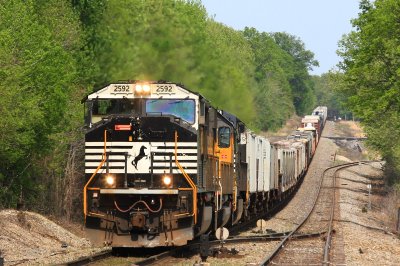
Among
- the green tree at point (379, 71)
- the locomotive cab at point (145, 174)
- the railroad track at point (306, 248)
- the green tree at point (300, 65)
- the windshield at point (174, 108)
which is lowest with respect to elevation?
the railroad track at point (306, 248)

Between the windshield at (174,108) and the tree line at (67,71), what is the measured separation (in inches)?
349

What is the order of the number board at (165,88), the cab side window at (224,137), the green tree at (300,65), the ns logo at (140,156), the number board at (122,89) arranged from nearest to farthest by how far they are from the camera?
1. the ns logo at (140,156)
2. the number board at (165,88)
3. the number board at (122,89)
4. the cab side window at (224,137)
5. the green tree at (300,65)

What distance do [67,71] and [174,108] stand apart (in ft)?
52.5

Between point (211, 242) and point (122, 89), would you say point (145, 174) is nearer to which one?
point (122, 89)

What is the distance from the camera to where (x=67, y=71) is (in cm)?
3391

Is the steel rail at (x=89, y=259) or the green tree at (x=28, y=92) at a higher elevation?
the green tree at (x=28, y=92)

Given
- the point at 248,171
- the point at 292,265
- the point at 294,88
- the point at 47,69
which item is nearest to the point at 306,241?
the point at 248,171

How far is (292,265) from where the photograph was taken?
18.5 metres

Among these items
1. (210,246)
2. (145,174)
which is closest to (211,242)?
(210,246)

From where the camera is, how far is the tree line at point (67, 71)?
93.8 feet

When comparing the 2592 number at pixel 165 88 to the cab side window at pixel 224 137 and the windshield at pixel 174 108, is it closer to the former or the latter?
the windshield at pixel 174 108

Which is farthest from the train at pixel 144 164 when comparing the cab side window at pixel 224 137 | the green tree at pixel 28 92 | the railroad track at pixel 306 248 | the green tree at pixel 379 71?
the green tree at pixel 379 71

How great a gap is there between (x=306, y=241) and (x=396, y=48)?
2554 centimetres

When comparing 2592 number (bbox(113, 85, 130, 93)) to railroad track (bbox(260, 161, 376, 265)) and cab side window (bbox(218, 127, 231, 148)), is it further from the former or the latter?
railroad track (bbox(260, 161, 376, 265))
